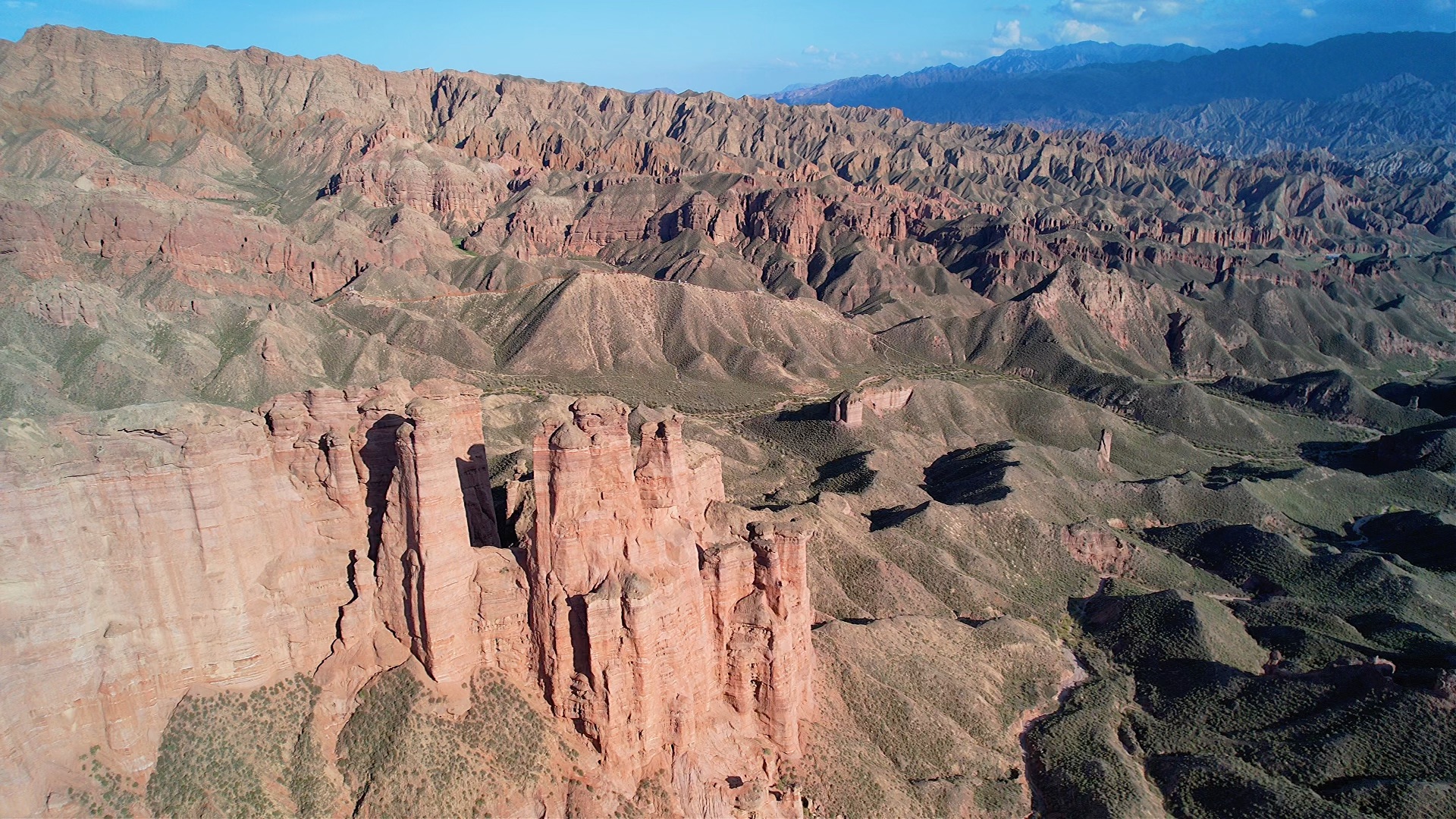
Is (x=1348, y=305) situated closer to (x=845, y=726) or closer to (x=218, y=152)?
(x=845, y=726)

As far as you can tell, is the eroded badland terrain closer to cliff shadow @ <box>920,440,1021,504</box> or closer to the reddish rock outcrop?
the reddish rock outcrop

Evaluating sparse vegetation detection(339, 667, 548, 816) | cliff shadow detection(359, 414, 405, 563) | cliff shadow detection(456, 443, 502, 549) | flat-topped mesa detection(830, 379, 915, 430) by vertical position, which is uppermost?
cliff shadow detection(359, 414, 405, 563)

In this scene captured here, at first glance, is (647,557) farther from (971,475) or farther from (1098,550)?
(971,475)

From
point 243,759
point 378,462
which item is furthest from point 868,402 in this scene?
point 243,759

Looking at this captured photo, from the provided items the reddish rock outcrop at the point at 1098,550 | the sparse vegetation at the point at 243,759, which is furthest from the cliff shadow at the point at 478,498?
the reddish rock outcrop at the point at 1098,550

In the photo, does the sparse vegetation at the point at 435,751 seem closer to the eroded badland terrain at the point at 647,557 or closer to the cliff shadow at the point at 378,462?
the eroded badland terrain at the point at 647,557

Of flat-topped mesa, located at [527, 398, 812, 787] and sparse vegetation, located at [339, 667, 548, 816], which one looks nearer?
sparse vegetation, located at [339, 667, 548, 816]

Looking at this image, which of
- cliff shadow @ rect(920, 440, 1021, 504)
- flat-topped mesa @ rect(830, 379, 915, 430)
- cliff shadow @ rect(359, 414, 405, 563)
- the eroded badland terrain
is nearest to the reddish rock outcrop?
the eroded badland terrain
